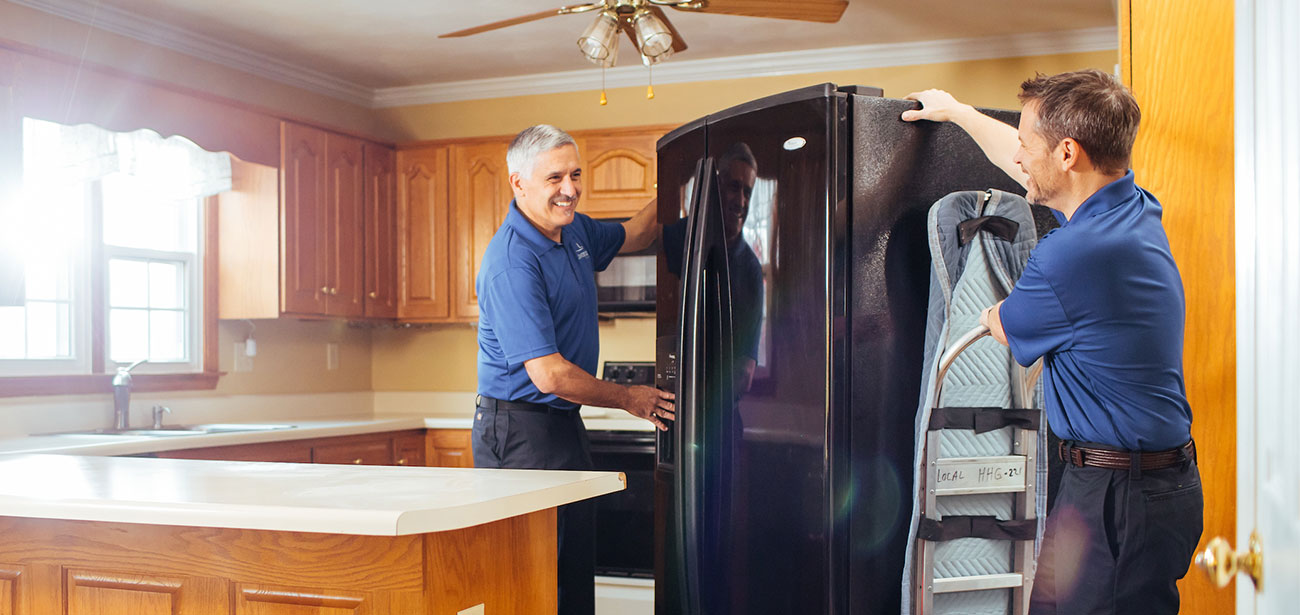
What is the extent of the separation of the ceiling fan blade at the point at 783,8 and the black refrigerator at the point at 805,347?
108 centimetres

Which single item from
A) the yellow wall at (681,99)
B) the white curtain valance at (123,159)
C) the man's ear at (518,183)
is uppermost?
the yellow wall at (681,99)

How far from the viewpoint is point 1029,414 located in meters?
1.87

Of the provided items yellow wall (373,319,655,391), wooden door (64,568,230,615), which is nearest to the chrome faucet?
yellow wall (373,319,655,391)

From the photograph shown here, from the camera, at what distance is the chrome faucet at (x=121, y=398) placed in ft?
12.7

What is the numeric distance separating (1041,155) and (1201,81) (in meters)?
0.49

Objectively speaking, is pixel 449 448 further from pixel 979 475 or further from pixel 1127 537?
pixel 1127 537

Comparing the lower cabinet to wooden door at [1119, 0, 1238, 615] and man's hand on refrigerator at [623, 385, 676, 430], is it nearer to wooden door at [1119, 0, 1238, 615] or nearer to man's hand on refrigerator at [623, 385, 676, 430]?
man's hand on refrigerator at [623, 385, 676, 430]

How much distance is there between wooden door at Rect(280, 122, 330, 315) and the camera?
14.4 feet

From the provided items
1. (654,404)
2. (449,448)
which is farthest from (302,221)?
(654,404)

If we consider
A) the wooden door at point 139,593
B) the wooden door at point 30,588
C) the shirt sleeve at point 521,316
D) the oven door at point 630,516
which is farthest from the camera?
the oven door at point 630,516

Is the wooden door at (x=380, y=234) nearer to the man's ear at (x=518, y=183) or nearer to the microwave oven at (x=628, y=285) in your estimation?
the microwave oven at (x=628, y=285)

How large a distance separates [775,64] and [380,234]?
6.52 ft

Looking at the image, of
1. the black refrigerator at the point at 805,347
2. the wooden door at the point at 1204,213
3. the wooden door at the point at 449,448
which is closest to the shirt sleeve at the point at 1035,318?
the black refrigerator at the point at 805,347

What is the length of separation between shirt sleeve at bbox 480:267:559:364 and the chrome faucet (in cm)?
210
